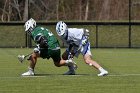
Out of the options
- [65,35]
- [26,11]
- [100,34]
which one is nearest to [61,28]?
[65,35]

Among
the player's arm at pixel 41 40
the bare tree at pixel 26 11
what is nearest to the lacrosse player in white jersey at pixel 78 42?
the player's arm at pixel 41 40

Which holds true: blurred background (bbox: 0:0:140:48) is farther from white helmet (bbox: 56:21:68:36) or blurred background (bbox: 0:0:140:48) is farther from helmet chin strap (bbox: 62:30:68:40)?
white helmet (bbox: 56:21:68:36)

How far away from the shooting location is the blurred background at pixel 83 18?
3222 centimetres

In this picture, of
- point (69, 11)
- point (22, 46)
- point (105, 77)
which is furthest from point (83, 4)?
point (105, 77)

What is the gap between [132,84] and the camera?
12000mm

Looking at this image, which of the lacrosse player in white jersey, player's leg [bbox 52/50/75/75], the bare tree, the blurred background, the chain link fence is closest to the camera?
the lacrosse player in white jersey

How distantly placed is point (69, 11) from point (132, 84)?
79.9 ft

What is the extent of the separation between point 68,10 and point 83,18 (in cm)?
183

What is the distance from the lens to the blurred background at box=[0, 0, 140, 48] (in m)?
32.2

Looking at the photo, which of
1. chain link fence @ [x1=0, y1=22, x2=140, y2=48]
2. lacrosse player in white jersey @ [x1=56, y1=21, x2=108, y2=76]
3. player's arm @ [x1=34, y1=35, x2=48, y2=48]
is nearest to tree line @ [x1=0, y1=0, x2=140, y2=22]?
chain link fence @ [x1=0, y1=22, x2=140, y2=48]

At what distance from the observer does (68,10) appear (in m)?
36.3

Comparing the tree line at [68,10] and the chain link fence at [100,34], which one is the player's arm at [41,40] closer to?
the chain link fence at [100,34]

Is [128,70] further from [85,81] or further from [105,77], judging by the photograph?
[85,81]

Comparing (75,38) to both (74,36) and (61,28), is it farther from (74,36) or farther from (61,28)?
(61,28)
